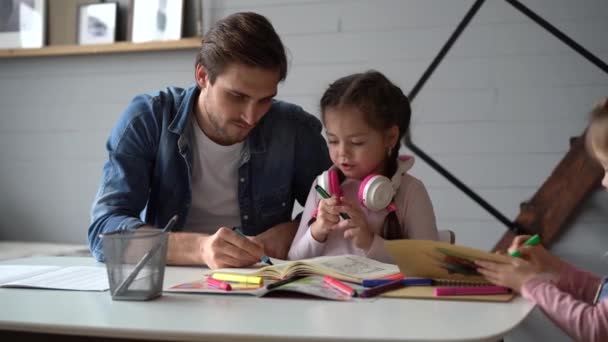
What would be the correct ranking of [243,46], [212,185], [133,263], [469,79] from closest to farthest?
1. [133,263]
2. [243,46]
3. [212,185]
4. [469,79]

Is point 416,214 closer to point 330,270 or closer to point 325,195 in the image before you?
point 325,195

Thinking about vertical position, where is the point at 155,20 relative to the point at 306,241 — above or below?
above

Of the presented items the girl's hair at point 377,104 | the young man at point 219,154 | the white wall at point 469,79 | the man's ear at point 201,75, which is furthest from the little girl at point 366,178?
the white wall at point 469,79

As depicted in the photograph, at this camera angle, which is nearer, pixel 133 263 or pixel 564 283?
pixel 133 263

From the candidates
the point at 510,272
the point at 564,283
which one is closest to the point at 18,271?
the point at 510,272

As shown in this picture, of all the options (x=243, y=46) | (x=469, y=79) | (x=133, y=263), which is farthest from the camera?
(x=469, y=79)

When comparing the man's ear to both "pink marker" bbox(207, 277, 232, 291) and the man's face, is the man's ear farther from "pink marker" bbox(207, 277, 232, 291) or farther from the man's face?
"pink marker" bbox(207, 277, 232, 291)

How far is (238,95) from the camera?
163 cm

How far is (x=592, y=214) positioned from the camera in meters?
2.78

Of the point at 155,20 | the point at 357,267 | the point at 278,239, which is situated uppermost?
the point at 155,20

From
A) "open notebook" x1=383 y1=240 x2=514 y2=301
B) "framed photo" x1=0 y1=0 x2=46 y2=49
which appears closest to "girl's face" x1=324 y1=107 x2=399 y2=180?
"open notebook" x1=383 y1=240 x2=514 y2=301

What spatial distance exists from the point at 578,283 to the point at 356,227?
46 centimetres

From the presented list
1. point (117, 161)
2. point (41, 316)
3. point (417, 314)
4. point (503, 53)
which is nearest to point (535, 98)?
point (503, 53)

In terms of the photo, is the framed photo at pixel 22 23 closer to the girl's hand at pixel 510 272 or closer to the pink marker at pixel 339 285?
the pink marker at pixel 339 285
